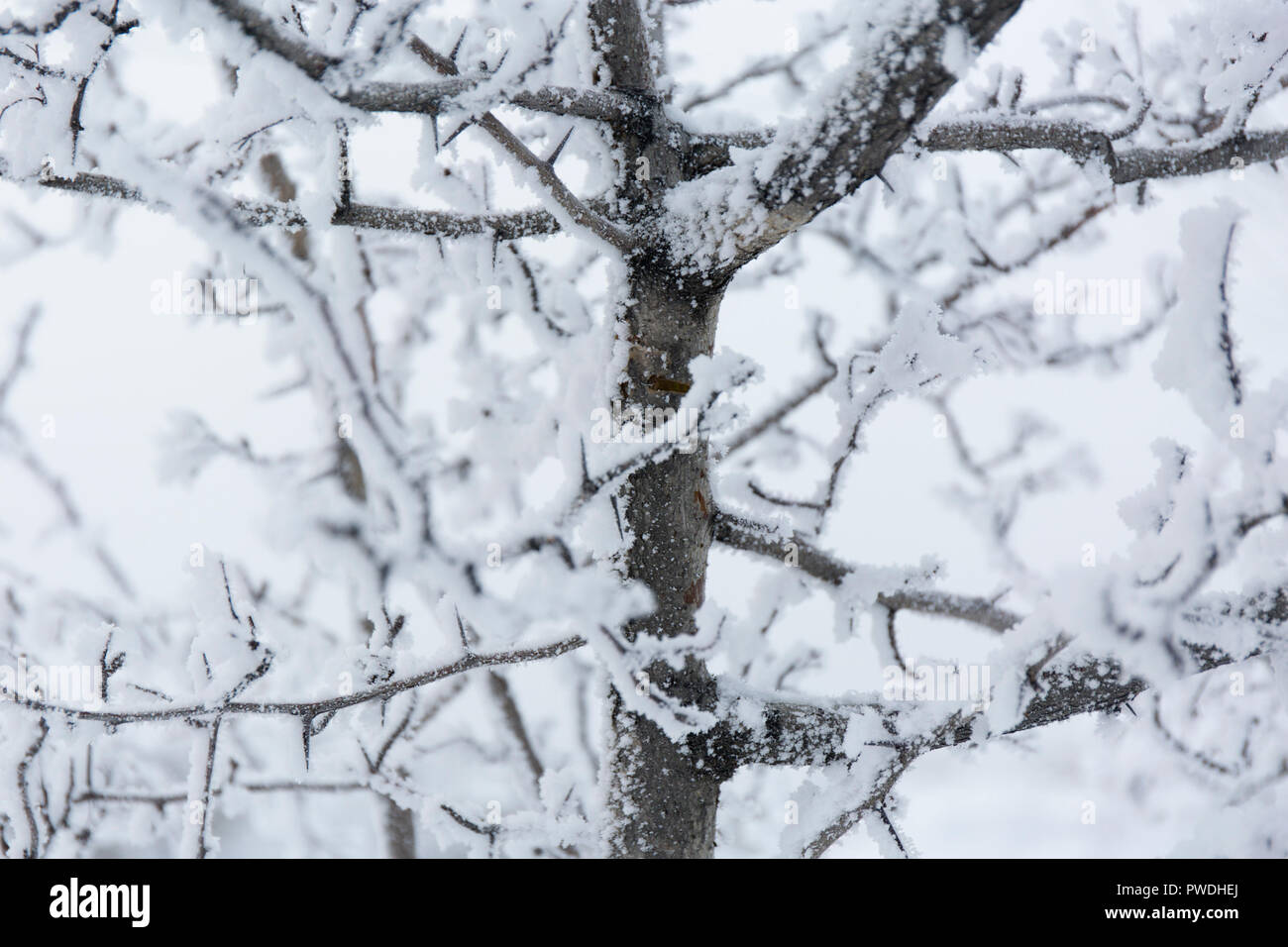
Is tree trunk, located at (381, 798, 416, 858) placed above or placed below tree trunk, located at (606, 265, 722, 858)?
below

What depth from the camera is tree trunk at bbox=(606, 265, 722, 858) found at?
1.25m

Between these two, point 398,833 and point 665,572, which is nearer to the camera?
point 665,572

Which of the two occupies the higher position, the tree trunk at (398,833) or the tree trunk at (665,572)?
the tree trunk at (665,572)

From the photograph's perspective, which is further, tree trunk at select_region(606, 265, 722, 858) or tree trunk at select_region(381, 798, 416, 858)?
tree trunk at select_region(381, 798, 416, 858)

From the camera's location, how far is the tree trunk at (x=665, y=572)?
1248 mm

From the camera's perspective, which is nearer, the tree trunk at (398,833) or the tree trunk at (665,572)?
the tree trunk at (665,572)

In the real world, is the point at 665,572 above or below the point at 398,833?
above

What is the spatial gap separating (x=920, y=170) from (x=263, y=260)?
1.67 m

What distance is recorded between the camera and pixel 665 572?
1323 mm
